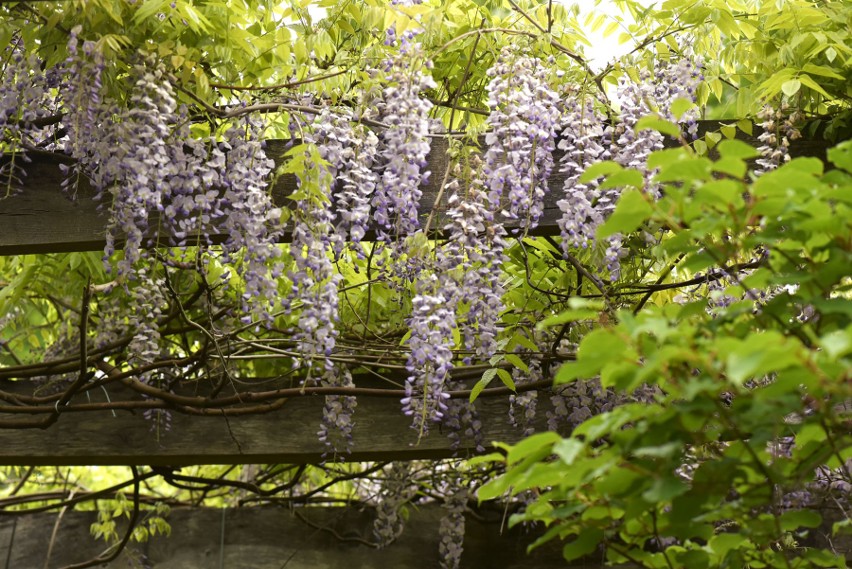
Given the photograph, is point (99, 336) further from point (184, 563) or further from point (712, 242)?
point (712, 242)

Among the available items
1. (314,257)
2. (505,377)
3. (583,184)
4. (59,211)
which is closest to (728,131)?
(583,184)

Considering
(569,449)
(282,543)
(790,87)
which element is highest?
(790,87)

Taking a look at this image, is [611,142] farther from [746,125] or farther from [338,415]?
[338,415]

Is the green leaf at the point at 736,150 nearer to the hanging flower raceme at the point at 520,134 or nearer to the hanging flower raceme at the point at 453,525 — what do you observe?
the hanging flower raceme at the point at 520,134

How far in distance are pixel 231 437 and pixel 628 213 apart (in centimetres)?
171

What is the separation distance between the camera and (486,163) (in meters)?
2.26

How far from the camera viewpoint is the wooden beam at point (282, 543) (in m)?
3.34

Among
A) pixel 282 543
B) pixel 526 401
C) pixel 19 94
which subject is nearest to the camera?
pixel 19 94

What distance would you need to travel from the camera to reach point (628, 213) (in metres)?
1.37

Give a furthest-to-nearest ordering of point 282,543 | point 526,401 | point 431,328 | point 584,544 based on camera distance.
A: point 282,543 → point 526,401 → point 431,328 → point 584,544

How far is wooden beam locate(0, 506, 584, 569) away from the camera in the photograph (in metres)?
3.34

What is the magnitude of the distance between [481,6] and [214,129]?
2.44 ft

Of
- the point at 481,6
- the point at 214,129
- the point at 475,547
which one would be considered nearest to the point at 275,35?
the point at 214,129

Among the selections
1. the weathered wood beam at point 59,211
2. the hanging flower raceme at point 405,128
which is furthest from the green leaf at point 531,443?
the weathered wood beam at point 59,211
